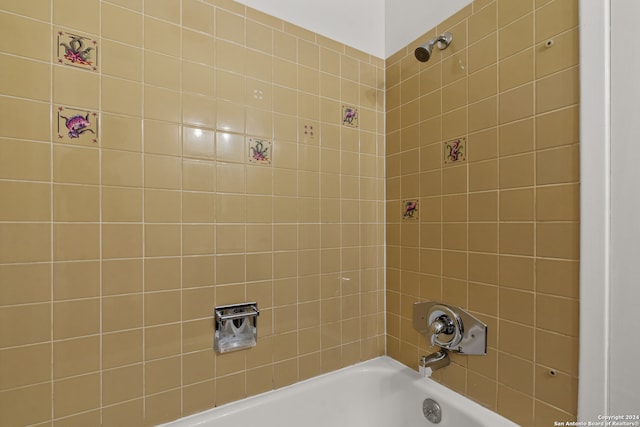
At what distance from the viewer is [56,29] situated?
85 centimetres

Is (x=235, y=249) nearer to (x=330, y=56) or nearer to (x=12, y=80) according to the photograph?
(x=12, y=80)

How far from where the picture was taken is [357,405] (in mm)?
1328

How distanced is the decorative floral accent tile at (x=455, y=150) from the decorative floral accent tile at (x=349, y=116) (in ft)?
1.37

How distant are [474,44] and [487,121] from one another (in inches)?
11.7

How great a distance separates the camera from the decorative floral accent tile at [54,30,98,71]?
2.81 feet

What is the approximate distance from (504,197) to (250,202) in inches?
35.1

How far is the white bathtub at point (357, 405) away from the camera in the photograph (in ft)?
3.45

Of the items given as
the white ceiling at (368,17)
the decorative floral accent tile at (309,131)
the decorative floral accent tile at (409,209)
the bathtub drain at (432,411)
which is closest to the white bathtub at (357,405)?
the bathtub drain at (432,411)

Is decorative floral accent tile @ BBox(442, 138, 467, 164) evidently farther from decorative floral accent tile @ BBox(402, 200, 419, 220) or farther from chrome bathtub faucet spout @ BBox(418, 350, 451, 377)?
chrome bathtub faucet spout @ BBox(418, 350, 451, 377)

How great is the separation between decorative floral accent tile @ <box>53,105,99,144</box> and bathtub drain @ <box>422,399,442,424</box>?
1497 mm

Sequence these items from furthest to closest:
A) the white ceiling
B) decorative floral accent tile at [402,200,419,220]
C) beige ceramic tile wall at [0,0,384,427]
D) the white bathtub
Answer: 1. decorative floral accent tile at [402,200,419,220]
2. the white ceiling
3. the white bathtub
4. beige ceramic tile wall at [0,0,384,427]

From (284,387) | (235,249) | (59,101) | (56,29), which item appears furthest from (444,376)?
(56,29)

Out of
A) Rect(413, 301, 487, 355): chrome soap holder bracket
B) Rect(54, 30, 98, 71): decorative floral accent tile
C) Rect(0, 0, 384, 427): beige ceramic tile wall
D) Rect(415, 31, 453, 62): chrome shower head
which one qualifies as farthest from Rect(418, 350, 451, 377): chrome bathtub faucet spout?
Rect(54, 30, 98, 71): decorative floral accent tile

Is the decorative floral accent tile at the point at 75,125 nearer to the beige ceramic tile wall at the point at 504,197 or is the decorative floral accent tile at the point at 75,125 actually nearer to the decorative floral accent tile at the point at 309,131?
the decorative floral accent tile at the point at 309,131
